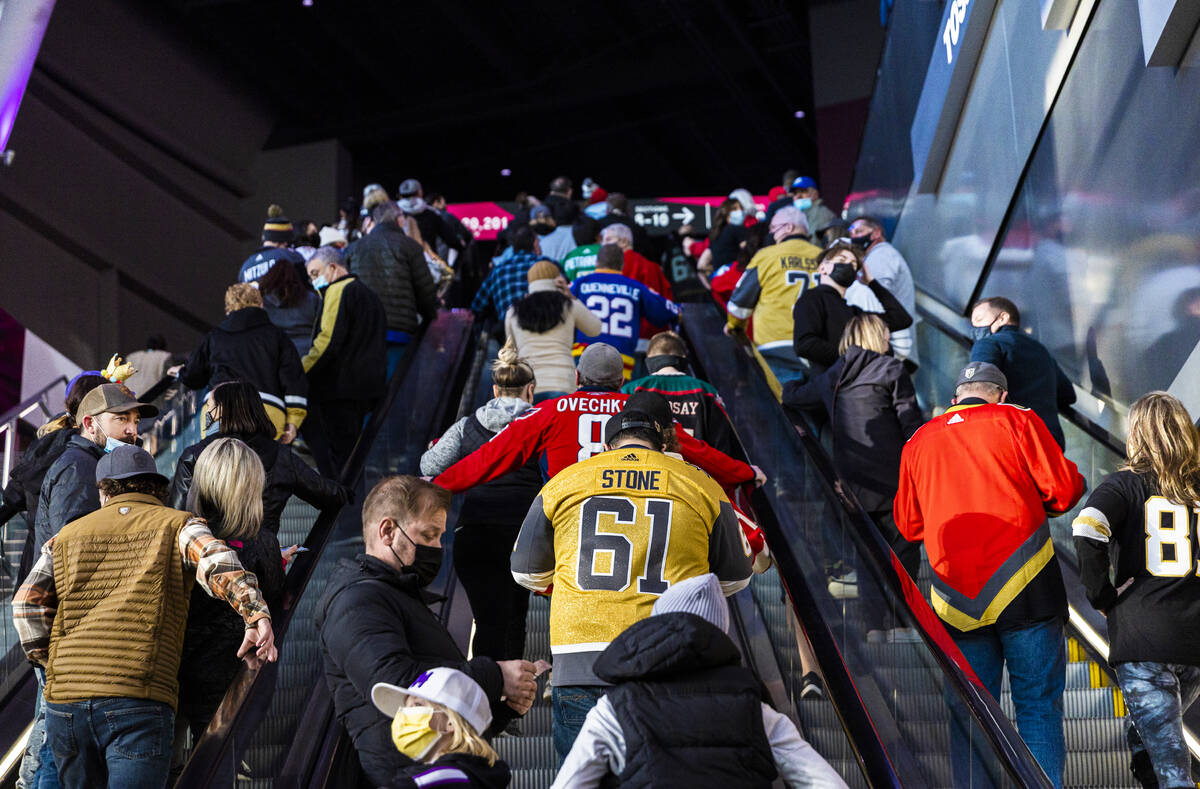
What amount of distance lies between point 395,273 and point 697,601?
7.36 metres

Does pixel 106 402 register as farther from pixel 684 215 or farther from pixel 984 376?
pixel 684 215

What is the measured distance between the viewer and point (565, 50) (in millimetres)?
27109

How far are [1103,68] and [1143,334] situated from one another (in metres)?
1.66

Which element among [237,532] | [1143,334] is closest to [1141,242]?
[1143,334]

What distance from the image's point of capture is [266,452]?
18.1 ft

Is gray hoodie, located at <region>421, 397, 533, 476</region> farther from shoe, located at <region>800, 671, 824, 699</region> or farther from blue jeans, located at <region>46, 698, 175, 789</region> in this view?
blue jeans, located at <region>46, 698, 175, 789</region>

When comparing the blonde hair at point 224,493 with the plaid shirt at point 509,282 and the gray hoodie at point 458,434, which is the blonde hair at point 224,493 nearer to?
the gray hoodie at point 458,434

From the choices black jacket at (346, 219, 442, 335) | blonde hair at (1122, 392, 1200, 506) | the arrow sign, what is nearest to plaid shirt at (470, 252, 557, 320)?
black jacket at (346, 219, 442, 335)

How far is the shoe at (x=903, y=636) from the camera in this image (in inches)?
182

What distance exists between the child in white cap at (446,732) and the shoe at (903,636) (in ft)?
6.81

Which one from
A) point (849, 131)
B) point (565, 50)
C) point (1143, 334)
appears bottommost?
point (1143, 334)

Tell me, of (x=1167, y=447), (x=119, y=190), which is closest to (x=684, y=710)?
(x=1167, y=447)

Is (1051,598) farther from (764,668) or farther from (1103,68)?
(1103,68)

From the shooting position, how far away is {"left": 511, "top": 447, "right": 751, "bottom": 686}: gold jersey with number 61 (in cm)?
404
